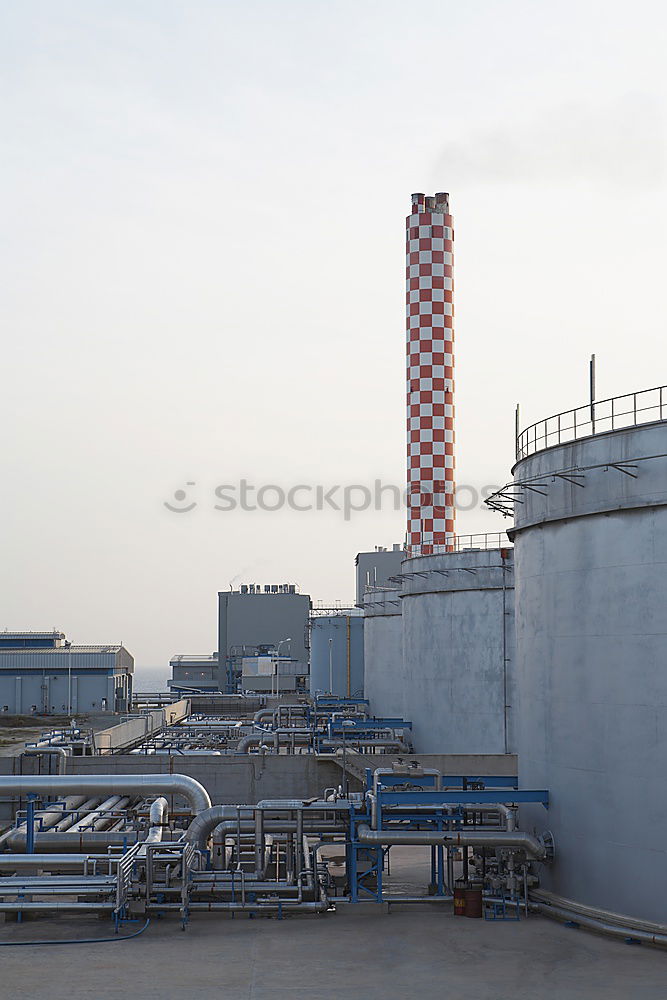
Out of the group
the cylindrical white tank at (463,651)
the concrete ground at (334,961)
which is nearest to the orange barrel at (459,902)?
the concrete ground at (334,961)

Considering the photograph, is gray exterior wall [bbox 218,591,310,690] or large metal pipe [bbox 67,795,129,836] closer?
large metal pipe [bbox 67,795,129,836]

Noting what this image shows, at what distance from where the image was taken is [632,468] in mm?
22719

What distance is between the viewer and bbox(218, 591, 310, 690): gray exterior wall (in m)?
109

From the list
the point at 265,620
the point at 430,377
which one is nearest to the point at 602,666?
the point at 430,377

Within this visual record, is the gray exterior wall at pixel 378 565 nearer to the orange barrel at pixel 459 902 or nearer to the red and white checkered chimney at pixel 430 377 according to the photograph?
the red and white checkered chimney at pixel 430 377

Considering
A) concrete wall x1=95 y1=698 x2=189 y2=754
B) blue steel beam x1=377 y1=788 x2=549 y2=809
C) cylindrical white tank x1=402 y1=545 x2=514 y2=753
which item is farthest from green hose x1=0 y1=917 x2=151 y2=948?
cylindrical white tank x1=402 y1=545 x2=514 y2=753

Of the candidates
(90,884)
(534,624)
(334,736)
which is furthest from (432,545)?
(90,884)

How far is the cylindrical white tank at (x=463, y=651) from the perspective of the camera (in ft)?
131

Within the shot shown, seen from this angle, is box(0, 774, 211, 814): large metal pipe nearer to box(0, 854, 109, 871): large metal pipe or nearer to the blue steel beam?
box(0, 854, 109, 871): large metal pipe

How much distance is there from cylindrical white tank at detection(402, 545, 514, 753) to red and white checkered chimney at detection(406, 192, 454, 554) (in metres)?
12.4

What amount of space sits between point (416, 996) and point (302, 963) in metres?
2.56

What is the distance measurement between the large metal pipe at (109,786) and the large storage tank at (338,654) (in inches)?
1773

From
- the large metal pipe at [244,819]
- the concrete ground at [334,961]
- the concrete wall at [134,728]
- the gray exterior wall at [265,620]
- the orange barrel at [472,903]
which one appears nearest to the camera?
the concrete ground at [334,961]

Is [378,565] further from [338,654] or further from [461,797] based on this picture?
[461,797]
